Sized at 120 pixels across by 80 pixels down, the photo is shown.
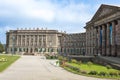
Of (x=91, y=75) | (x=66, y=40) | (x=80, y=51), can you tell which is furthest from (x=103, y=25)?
(x=66, y=40)

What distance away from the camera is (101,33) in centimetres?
9194

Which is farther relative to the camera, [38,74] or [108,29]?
[108,29]

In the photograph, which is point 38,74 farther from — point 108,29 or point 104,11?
point 104,11

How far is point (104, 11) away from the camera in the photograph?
92000mm

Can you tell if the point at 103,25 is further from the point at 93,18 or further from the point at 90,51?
the point at 90,51

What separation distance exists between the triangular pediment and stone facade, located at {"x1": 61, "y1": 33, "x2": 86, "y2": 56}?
67.3 metres

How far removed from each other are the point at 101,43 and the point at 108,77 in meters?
57.5

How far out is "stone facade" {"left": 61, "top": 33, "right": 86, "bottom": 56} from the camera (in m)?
170

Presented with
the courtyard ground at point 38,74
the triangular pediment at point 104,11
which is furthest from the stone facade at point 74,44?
the courtyard ground at point 38,74

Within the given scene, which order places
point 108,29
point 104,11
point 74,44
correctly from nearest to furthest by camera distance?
point 108,29, point 104,11, point 74,44

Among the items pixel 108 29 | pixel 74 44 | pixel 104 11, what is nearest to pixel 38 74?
pixel 108 29

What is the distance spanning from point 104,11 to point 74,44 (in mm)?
87856

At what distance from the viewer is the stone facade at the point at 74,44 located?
170 metres

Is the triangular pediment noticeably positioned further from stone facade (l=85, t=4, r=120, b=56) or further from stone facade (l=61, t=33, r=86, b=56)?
stone facade (l=61, t=33, r=86, b=56)
